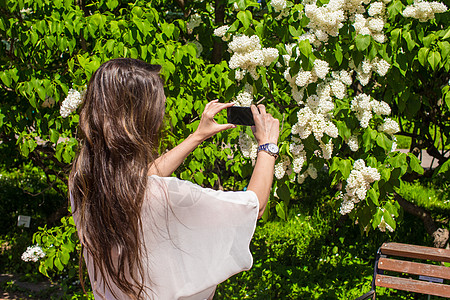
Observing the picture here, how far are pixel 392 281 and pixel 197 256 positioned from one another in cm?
218

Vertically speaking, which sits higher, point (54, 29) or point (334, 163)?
point (54, 29)

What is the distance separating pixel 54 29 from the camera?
3.04m

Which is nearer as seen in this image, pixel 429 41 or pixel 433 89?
pixel 429 41

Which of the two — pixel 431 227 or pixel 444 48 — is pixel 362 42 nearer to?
pixel 444 48

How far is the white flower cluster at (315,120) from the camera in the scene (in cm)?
235

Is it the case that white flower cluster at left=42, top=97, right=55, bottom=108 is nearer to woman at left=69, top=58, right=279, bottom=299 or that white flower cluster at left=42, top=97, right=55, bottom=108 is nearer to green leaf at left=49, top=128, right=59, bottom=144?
green leaf at left=49, top=128, right=59, bottom=144

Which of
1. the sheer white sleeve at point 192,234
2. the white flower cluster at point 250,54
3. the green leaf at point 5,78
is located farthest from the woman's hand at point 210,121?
the green leaf at point 5,78

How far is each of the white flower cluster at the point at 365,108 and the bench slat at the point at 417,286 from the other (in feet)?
3.98

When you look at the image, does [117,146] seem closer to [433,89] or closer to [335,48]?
[335,48]

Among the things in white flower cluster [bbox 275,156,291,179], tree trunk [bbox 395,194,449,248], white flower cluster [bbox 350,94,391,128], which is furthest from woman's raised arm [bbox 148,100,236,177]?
tree trunk [bbox 395,194,449,248]

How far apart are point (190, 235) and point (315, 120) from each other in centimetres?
123

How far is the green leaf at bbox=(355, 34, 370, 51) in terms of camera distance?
2363 millimetres

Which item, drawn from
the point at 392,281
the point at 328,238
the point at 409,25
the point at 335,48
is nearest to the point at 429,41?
the point at 409,25

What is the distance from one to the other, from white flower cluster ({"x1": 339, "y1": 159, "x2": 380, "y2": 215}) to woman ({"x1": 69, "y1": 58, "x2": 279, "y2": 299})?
117cm
